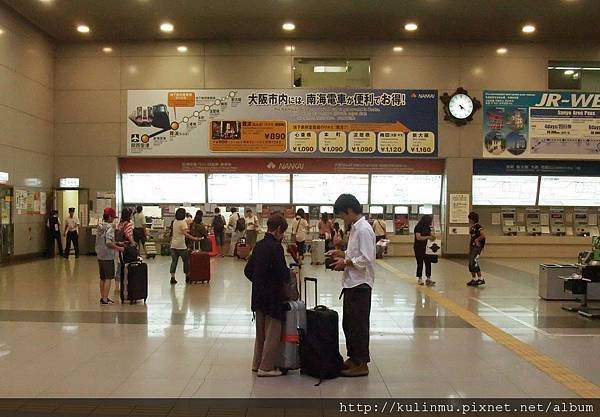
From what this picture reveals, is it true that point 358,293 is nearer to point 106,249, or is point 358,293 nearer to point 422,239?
point 106,249

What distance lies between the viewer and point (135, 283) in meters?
8.87

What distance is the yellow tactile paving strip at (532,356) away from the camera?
4.71 m

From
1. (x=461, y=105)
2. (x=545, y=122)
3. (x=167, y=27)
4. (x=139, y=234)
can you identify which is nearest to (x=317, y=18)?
(x=167, y=27)

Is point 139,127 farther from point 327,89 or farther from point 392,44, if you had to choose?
point 392,44

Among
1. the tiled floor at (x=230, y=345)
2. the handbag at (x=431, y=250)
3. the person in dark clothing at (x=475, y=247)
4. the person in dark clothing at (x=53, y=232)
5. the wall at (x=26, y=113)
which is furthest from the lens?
the person in dark clothing at (x=53, y=232)

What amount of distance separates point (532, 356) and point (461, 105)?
13127mm

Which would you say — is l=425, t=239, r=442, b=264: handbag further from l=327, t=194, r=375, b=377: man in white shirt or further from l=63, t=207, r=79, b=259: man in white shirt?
l=63, t=207, r=79, b=259: man in white shirt

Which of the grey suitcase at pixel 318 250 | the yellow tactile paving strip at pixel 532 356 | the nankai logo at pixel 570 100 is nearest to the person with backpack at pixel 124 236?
the yellow tactile paving strip at pixel 532 356

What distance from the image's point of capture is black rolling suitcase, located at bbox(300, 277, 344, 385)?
4.88 m

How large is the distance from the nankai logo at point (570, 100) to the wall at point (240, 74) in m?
0.39

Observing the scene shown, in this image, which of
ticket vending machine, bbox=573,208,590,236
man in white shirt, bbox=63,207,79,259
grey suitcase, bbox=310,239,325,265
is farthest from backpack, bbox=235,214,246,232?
ticket vending machine, bbox=573,208,590,236

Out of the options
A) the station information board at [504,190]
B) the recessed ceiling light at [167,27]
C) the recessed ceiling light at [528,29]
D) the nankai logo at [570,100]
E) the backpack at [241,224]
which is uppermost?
the recessed ceiling light at [528,29]

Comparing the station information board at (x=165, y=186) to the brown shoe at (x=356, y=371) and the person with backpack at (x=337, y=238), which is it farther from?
the brown shoe at (x=356, y=371)
